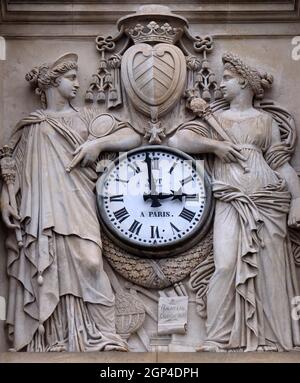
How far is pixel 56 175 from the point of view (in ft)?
54.4

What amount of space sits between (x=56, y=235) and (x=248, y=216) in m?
1.38

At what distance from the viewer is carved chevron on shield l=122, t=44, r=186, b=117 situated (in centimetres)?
1672

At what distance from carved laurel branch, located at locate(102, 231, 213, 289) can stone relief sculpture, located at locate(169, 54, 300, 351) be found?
15 centimetres

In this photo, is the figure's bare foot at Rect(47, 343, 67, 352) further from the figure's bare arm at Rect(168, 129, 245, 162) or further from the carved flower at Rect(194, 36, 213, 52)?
the carved flower at Rect(194, 36, 213, 52)

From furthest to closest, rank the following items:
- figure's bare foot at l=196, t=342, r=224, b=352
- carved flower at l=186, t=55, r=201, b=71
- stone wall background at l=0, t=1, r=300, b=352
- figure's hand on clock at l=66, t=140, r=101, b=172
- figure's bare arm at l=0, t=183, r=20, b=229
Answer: stone wall background at l=0, t=1, r=300, b=352, carved flower at l=186, t=55, r=201, b=71, figure's hand on clock at l=66, t=140, r=101, b=172, figure's bare arm at l=0, t=183, r=20, b=229, figure's bare foot at l=196, t=342, r=224, b=352

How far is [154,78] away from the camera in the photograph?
16703 millimetres

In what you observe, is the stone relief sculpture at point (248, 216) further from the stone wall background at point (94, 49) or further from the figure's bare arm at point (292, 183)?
the stone wall background at point (94, 49)

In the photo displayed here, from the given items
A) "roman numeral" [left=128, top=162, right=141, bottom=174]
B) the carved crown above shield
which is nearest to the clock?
"roman numeral" [left=128, top=162, right=141, bottom=174]

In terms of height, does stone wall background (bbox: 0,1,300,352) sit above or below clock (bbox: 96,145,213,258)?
above

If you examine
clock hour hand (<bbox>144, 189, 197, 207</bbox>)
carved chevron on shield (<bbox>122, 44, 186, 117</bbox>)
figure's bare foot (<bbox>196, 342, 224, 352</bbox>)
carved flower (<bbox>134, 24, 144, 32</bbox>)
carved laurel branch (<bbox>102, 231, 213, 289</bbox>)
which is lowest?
figure's bare foot (<bbox>196, 342, 224, 352</bbox>)

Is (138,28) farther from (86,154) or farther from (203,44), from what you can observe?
(86,154)
